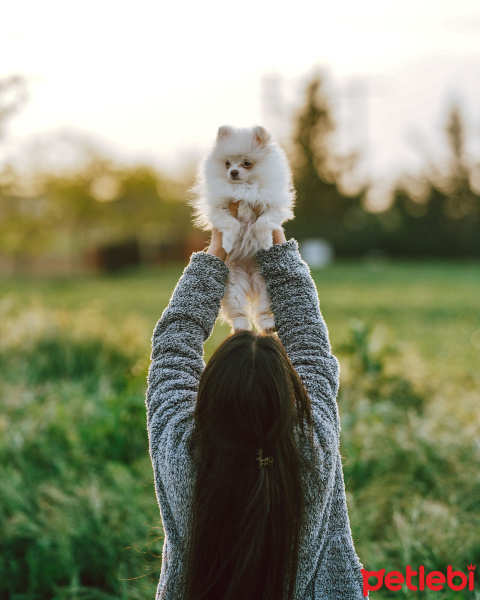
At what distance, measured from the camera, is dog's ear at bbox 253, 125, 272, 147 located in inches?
79.2

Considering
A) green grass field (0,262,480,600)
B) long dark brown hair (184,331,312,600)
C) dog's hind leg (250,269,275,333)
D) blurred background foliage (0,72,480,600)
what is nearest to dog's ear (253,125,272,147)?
dog's hind leg (250,269,275,333)

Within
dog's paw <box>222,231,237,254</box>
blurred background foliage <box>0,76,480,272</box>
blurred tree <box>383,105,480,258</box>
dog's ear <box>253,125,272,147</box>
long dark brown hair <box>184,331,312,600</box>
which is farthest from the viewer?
blurred tree <box>383,105,480,258</box>

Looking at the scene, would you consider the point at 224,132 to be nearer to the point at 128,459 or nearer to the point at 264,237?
the point at 264,237

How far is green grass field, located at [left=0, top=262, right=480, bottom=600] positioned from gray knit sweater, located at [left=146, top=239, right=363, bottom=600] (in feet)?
0.91

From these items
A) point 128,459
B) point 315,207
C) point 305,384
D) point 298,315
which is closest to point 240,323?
point 298,315

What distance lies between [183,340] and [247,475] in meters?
0.43

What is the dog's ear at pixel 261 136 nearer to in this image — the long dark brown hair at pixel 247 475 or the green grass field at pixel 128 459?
the long dark brown hair at pixel 247 475

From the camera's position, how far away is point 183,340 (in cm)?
181

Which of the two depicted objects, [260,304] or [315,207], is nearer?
[260,304]

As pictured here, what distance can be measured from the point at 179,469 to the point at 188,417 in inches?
5.4

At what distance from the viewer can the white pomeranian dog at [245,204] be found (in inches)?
75.8

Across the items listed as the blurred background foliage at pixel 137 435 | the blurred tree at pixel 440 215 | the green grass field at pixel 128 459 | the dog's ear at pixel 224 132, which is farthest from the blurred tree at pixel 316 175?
the dog's ear at pixel 224 132

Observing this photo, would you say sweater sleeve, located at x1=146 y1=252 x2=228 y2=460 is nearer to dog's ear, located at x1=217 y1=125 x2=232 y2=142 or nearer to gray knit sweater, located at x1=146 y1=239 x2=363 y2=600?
gray knit sweater, located at x1=146 y1=239 x2=363 y2=600

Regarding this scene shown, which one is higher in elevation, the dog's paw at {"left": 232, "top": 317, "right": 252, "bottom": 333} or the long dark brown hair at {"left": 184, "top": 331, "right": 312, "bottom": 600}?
the dog's paw at {"left": 232, "top": 317, "right": 252, "bottom": 333}
